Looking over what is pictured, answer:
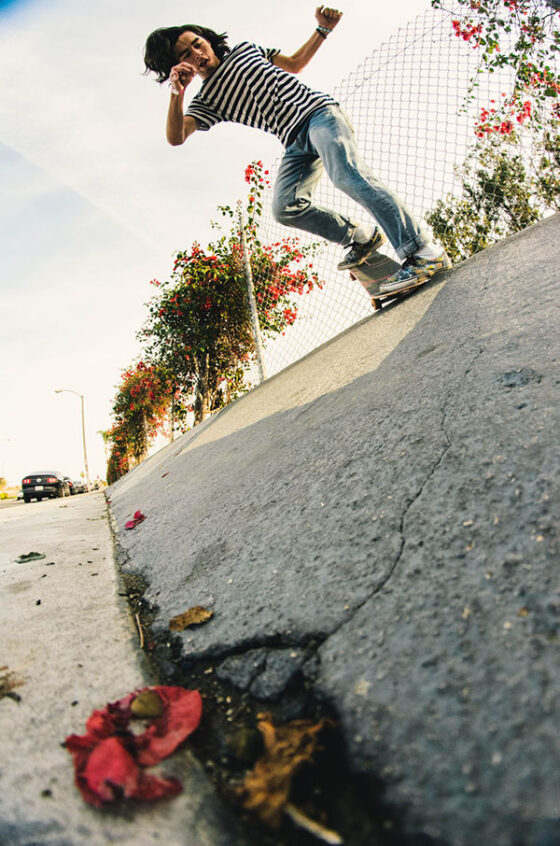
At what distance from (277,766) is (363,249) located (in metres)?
3.11

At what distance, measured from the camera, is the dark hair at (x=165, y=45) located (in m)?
2.62

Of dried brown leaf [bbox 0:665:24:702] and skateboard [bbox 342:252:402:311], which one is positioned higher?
skateboard [bbox 342:252:402:311]

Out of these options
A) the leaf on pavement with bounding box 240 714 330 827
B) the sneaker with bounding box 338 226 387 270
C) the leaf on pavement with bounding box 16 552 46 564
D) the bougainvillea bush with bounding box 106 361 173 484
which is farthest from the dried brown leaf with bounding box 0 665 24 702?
the bougainvillea bush with bounding box 106 361 173 484

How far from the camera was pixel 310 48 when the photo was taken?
2975 millimetres

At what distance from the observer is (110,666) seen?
0.92 metres

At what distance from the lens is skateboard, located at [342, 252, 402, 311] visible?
125 inches

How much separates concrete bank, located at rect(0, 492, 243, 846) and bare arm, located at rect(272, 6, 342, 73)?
3.30 m

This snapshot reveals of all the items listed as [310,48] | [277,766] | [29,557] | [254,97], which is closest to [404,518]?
[277,766]

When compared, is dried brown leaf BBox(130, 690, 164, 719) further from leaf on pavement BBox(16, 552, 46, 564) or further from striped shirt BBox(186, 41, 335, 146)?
striped shirt BBox(186, 41, 335, 146)

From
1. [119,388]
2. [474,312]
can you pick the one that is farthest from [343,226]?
[119,388]

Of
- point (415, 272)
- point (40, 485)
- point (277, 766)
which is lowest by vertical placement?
point (277, 766)

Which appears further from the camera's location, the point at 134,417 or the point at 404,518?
the point at 134,417

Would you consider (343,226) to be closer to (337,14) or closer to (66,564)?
(337,14)

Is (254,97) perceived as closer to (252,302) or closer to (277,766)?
(252,302)
